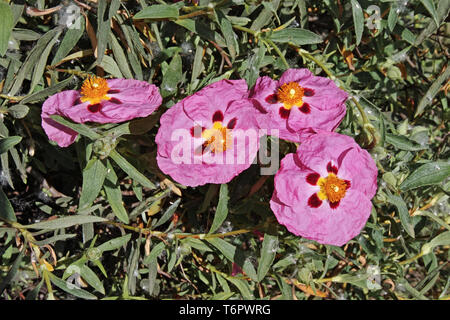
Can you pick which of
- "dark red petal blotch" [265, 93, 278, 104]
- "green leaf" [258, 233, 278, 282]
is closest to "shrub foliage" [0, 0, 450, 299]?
"green leaf" [258, 233, 278, 282]

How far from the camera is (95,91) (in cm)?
149

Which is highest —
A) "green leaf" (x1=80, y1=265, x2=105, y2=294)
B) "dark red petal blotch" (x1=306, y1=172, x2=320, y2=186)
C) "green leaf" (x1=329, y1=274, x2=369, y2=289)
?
"dark red petal blotch" (x1=306, y1=172, x2=320, y2=186)

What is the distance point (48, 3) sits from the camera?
1765 mm

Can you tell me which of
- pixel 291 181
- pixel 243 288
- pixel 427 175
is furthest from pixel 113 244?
pixel 427 175

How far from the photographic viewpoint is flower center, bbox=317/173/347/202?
1.55 m

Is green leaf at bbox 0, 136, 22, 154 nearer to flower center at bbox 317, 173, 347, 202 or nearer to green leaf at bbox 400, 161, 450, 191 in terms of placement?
flower center at bbox 317, 173, 347, 202

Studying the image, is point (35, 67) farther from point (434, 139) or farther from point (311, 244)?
point (434, 139)

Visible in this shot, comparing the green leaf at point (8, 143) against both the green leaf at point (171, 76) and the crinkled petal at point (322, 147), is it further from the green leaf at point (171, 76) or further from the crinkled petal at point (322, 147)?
the crinkled petal at point (322, 147)

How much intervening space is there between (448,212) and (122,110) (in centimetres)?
142

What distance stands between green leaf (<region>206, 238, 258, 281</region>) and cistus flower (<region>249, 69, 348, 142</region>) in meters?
0.50

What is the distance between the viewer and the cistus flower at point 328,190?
146cm

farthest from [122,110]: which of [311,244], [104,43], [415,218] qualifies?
[415,218]

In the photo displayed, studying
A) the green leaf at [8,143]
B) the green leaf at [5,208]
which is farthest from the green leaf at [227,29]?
the green leaf at [5,208]

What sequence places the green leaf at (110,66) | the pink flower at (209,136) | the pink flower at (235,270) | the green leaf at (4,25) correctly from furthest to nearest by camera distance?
1. the pink flower at (235,270)
2. the green leaf at (110,66)
3. the pink flower at (209,136)
4. the green leaf at (4,25)
